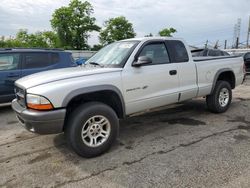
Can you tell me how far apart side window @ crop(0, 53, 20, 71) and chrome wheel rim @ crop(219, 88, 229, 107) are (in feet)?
17.8

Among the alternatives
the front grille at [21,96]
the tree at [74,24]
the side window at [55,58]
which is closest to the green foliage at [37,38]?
the tree at [74,24]

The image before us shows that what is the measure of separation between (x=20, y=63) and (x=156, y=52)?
162 inches

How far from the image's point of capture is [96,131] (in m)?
4.00

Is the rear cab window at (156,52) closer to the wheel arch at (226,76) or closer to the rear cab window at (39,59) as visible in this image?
the wheel arch at (226,76)

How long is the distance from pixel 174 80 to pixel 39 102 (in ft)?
8.61

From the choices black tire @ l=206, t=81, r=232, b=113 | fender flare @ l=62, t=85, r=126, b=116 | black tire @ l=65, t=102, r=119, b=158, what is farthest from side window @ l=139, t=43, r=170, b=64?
black tire @ l=206, t=81, r=232, b=113

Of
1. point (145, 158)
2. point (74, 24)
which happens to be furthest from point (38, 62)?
point (74, 24)

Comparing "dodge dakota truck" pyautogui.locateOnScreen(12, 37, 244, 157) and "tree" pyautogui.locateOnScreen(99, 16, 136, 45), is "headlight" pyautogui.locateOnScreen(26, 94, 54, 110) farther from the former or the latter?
"tree" pyautogui.locateOnScreen(99, 16, 136, 45)

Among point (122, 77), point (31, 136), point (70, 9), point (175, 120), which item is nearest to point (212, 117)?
point (175, 120)

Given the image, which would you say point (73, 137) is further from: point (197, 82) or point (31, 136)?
point (197, 82)

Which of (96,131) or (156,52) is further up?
(156,52)

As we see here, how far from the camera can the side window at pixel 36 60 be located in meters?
7.26

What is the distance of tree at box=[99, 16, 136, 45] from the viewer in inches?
2276

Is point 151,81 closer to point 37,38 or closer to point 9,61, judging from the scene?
point 9,61
